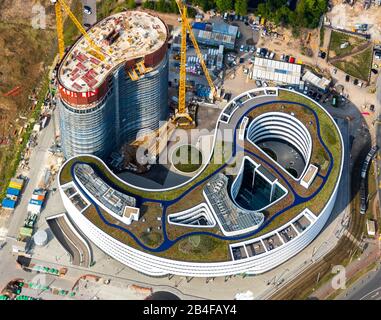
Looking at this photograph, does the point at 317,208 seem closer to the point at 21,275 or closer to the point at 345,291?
the point at 345,291

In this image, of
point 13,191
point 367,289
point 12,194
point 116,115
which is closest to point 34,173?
point 13,191

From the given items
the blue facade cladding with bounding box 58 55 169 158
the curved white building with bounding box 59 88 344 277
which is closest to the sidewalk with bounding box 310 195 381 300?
the curved white building with bounding box 59 88 344 277

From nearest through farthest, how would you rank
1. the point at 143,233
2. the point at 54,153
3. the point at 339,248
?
the point at 143,233, the point at 339,248, the point at 54,153

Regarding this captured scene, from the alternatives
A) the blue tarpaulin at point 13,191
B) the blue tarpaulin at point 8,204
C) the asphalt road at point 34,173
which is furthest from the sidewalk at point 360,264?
the blue tarpaulin at point 13,191

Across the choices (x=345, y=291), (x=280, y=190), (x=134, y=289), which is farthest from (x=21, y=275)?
(x=345, y=291)

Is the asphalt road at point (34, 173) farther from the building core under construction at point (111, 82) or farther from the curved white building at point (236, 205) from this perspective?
the curved white building at point (236, 205)

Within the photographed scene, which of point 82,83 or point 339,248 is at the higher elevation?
point 82,83

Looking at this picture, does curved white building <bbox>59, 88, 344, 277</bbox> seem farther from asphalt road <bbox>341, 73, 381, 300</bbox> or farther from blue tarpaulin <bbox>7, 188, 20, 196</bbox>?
blue tarpaulin <bbox>7, 188, 20, 196</bbox>

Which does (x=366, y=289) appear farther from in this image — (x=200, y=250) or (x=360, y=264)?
(x=200, y=250)
